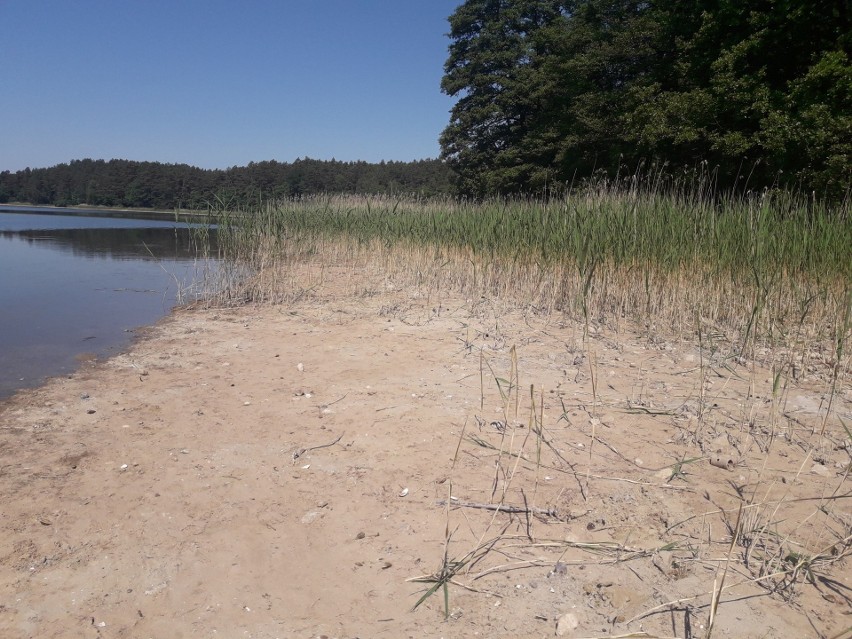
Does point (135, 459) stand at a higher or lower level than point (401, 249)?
lower

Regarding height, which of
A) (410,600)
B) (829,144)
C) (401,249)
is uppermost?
(829,144)

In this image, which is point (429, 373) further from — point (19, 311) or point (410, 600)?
point (19, 311)

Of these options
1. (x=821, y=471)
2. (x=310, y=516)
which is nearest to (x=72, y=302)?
(x=310, y=516)

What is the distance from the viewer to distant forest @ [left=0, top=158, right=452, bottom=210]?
158 ft

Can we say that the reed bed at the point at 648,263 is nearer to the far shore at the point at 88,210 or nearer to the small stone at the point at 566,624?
the small stone at the point at 566,624

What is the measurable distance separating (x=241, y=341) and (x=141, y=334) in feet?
4.05

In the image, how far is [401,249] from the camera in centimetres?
915

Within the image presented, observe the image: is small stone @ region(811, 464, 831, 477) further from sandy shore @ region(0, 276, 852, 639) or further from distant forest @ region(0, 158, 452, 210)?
distant forest @ region(0, 158, 452, 210)

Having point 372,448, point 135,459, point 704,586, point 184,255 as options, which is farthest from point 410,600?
point 184,255

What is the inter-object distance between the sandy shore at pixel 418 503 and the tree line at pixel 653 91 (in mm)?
7261

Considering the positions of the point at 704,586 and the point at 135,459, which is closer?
the point at 704,586

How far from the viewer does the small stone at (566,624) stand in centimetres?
157

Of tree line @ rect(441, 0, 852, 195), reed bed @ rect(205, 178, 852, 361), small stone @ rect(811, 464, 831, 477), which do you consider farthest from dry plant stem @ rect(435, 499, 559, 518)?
tree line @ rect(441, 0, 852, 195)

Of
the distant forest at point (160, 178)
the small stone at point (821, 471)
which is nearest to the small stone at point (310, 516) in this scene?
the small stone at point (821, 471)
